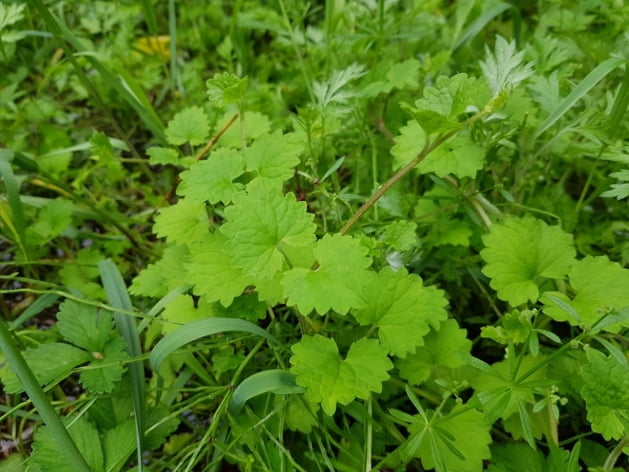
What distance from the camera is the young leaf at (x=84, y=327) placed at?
1.30m

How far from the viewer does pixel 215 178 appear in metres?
1.27

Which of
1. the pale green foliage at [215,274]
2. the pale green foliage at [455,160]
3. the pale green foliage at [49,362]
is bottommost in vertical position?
the pale green foliage at [49,362]

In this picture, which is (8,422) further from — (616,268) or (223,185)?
(616,268)

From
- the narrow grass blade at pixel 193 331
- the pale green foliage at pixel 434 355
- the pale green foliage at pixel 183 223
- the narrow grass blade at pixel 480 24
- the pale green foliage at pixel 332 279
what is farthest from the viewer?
the narrow grass blade at pixel 480 24

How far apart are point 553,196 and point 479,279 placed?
39cm

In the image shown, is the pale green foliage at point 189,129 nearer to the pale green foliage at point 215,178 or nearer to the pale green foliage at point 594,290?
the pale green foliage at point 215,178

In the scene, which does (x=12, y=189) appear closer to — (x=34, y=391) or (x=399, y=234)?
(x=34, y=391)

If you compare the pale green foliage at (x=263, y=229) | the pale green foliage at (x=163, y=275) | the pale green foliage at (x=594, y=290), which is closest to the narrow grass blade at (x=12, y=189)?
the pale green foliage at (x=163, y=275)

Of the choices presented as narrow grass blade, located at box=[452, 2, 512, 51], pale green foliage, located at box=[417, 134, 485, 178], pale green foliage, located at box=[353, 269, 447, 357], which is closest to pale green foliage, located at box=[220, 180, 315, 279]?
pale green foliage, located at box=[353, 269, 447, 357]

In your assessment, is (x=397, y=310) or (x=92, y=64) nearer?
(x=397, y=310)

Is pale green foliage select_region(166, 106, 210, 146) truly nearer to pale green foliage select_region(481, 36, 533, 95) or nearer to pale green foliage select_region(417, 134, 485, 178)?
pale green foliage select_region(417, 134, 485, 178)

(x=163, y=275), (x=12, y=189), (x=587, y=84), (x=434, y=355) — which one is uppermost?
(x=587, y=84)

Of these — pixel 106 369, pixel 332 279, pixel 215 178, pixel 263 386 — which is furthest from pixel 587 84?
pixel 106 369

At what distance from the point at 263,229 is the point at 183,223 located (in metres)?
0.40
